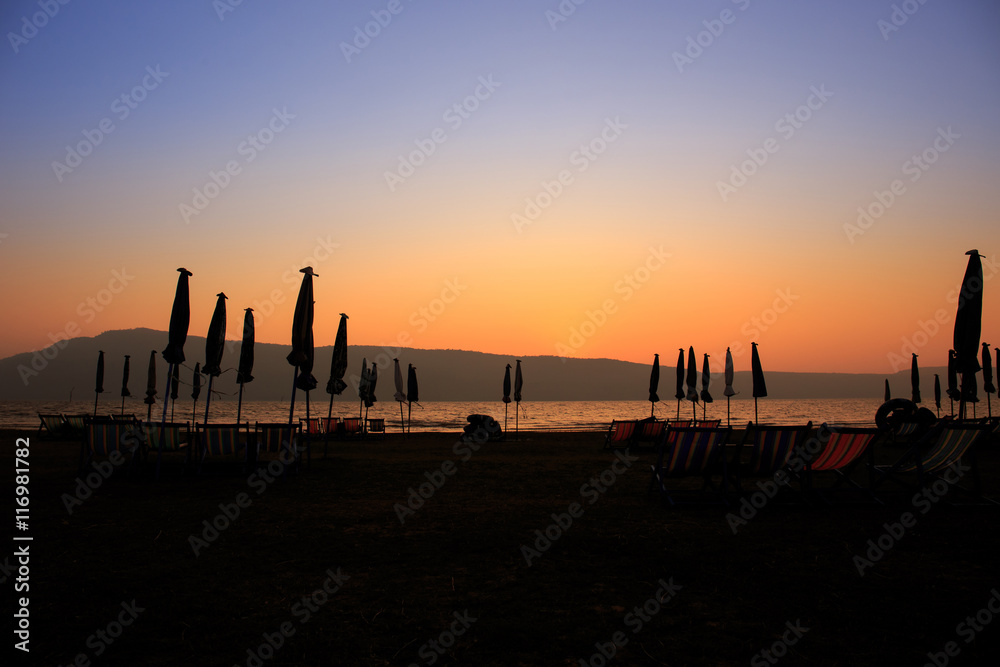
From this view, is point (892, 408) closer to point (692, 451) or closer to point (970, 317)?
point (970, 317)

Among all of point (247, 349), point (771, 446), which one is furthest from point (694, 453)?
point (247, 349)

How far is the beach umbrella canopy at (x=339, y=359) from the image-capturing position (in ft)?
48.6

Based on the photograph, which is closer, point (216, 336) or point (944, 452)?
point (944, 452)

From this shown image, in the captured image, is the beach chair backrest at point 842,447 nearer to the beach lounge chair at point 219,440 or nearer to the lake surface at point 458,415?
the beach lounge chair at point 219,440

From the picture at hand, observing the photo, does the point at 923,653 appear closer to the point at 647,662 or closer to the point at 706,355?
the point at 647,662

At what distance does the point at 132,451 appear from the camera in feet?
31.4

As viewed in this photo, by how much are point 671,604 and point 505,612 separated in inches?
43.9
